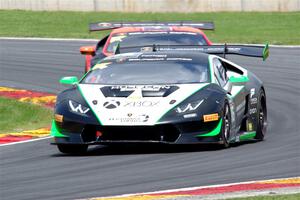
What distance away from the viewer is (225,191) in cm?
920

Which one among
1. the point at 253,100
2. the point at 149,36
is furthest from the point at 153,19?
the point at 253,100

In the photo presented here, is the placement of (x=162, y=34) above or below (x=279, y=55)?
above

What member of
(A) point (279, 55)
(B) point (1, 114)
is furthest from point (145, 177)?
(A) point (279, 55)

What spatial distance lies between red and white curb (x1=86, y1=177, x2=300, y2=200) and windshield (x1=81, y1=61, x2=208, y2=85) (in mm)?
3321

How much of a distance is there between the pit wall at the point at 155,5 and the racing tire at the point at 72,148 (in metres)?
28.5

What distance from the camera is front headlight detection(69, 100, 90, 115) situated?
476 inches

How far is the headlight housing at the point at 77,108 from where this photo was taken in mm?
12086

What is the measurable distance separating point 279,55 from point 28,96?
8743 millimetres

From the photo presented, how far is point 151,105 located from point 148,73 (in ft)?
3.44

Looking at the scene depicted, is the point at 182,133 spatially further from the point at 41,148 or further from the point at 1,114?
the point at 1,114

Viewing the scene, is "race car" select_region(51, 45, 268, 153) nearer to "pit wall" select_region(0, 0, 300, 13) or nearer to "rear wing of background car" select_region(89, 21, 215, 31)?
"rear wing of background car" select_region(89, 21, 215, 31)

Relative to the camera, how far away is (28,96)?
20469 mm

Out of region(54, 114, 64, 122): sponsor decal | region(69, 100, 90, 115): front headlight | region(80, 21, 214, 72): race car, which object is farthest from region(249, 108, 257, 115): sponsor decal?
region(80, 21, 214, 72): race car

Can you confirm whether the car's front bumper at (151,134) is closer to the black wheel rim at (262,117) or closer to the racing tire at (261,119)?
the racing tire at (261,119)
